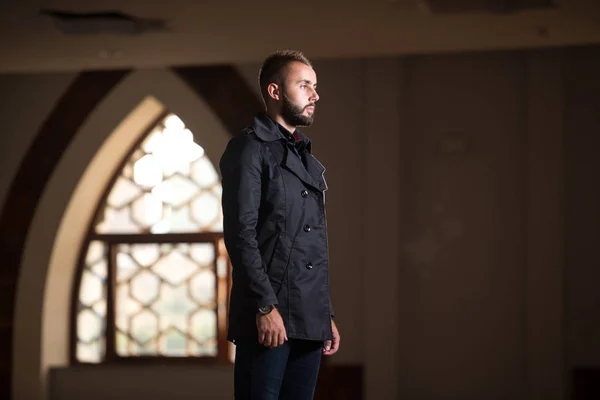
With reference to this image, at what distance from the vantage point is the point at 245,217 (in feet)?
6.41

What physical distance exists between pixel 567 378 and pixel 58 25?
11.1 ft

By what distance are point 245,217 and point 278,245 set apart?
4.5 inches

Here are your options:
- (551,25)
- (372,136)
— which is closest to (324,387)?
(372,136)

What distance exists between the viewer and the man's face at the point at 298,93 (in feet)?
6.81

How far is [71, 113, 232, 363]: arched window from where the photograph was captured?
19.1 ft

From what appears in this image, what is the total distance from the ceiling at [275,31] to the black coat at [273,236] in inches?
79.0

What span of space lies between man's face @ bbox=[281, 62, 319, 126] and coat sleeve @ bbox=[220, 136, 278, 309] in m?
0.14

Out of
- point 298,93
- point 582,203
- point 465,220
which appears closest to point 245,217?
point 298,93

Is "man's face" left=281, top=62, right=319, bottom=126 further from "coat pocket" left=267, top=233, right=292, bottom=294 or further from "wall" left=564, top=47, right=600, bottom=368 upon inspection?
"wall" left=564, top=47, right=600, bottom=368

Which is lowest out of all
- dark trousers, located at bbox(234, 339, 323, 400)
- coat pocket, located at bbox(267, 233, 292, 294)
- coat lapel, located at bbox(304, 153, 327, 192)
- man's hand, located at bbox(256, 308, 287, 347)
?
dark trousers, located at bbox(234, 339, 323, 400)

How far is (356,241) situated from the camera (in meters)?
5.32

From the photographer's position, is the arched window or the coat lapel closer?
the coat lapel

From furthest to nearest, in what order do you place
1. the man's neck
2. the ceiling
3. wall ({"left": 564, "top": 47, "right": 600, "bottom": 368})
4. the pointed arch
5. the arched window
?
the arched window < the pointed arch < wall ({"left": 564, "top": 47, "right": 600, "bottom": 368}) < the ceiling < the man's neck

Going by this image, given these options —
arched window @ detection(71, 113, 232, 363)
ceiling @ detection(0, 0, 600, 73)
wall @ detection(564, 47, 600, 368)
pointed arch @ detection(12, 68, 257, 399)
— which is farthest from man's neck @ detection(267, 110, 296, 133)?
arched window @ detection(71, 113, 232, 363)
